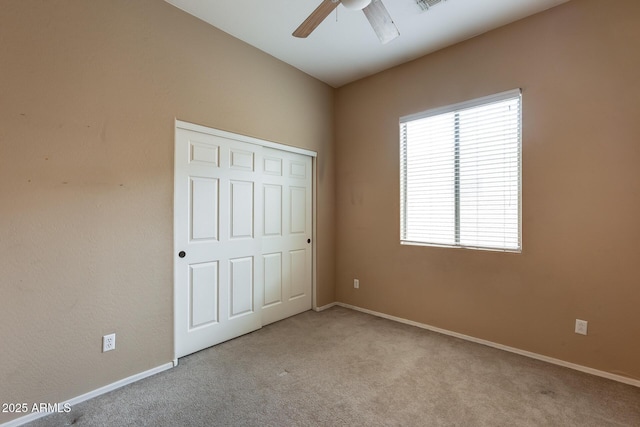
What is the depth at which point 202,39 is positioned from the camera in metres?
2.64

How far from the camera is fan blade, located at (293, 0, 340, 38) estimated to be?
1.78m

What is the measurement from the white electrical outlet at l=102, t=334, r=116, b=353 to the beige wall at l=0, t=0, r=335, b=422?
0.04 m

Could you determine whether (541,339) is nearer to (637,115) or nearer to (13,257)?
(637,115)

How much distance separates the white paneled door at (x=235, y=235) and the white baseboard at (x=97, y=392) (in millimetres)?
226

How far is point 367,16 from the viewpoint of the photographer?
194 cm

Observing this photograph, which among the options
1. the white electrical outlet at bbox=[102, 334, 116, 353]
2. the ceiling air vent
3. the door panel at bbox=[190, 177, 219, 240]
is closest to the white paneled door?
the door panel at bbox=[190, 177, 219, 240]

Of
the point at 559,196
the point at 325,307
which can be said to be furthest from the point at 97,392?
the point at 559,196

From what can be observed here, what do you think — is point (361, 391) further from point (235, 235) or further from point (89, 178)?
point (89, 178)

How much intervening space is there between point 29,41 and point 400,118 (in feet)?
10.4

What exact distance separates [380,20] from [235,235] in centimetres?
223

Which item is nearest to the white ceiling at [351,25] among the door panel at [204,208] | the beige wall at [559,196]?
the beige wall at [559,196]

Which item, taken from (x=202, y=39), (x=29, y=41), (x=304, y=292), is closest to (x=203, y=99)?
(x=202, y=39)

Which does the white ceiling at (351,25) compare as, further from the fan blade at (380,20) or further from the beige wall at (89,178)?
the fan blade at (380,20)

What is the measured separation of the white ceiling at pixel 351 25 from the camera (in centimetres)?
243
